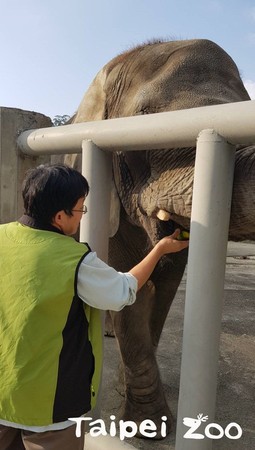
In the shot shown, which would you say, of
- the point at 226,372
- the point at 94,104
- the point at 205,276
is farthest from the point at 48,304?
the point at 226,372

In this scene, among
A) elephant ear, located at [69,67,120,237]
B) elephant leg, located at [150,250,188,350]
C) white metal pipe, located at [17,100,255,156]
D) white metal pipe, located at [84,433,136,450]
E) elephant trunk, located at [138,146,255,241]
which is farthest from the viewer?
elephant leg, located at [150,250,188,350]

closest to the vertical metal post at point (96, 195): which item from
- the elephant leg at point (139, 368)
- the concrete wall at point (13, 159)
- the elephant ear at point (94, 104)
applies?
the concrete wall at point (13, 159)

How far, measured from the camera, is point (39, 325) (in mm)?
1038

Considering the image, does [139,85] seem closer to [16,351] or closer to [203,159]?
[203,159]

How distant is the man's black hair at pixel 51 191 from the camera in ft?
3.45

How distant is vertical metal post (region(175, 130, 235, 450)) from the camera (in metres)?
1.04

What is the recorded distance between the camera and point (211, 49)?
1.78 meters

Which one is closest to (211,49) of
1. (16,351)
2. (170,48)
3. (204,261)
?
(170,48)

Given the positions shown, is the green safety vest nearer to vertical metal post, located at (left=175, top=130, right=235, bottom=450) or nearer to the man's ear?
the man's ear

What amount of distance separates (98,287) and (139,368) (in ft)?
4.55

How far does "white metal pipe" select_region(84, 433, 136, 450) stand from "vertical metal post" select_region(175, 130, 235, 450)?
240mm

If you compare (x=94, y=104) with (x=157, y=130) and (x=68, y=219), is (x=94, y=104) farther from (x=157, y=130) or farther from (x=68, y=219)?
(x=68, y=219)

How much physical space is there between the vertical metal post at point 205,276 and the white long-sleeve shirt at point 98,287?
148 millimetres

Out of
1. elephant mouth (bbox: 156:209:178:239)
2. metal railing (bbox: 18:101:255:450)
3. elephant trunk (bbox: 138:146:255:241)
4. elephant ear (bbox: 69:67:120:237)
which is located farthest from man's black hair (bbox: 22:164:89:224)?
elephant ear (bbox: 69:67:120:237)
